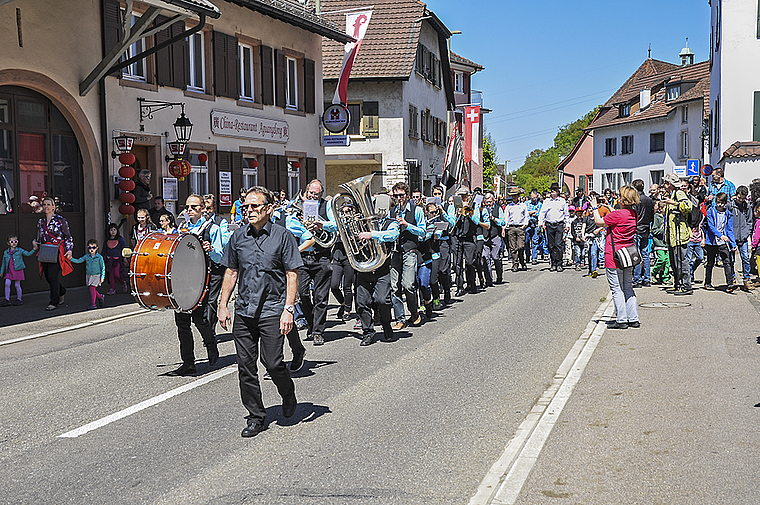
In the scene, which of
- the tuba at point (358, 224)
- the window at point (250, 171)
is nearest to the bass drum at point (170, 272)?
the tuba at point (358, 224)

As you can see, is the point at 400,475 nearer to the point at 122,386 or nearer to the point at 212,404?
the point at 212,404

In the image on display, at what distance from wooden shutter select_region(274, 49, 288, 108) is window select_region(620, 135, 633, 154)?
40444mm

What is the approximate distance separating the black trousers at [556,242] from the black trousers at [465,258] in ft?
16.3

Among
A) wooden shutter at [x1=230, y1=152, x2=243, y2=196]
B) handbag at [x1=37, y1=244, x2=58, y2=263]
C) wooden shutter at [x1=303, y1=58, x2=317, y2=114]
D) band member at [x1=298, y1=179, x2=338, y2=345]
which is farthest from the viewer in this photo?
wooden shutter at [x1=303, y1=58, x2=317, y2=114]

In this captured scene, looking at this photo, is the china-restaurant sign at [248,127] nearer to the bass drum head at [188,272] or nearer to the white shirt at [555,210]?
the white shirt at [555,210]

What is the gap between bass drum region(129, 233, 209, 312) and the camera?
809 centimetres

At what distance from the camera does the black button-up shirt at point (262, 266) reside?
21.8 feet

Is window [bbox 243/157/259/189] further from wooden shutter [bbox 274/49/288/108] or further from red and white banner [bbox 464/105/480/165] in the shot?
red and white banner [bbox 464/105/480/165]

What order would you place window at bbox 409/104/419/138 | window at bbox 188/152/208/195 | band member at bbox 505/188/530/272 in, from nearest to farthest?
1. window at bbox 188/152/208/195
2. band member at bbox 505/188/530/272
3. window at bbox 409/104/419/138

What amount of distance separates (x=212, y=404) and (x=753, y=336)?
6.64 m

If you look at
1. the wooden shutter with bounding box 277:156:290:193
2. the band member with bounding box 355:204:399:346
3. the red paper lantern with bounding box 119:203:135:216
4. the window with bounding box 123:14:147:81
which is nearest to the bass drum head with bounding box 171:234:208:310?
the band member with bounding box 355:204:399:346

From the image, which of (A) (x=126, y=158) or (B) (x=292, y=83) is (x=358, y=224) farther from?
(B) (x=292, y=83)

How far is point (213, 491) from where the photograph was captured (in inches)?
206

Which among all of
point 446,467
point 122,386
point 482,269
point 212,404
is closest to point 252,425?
point 212,404
